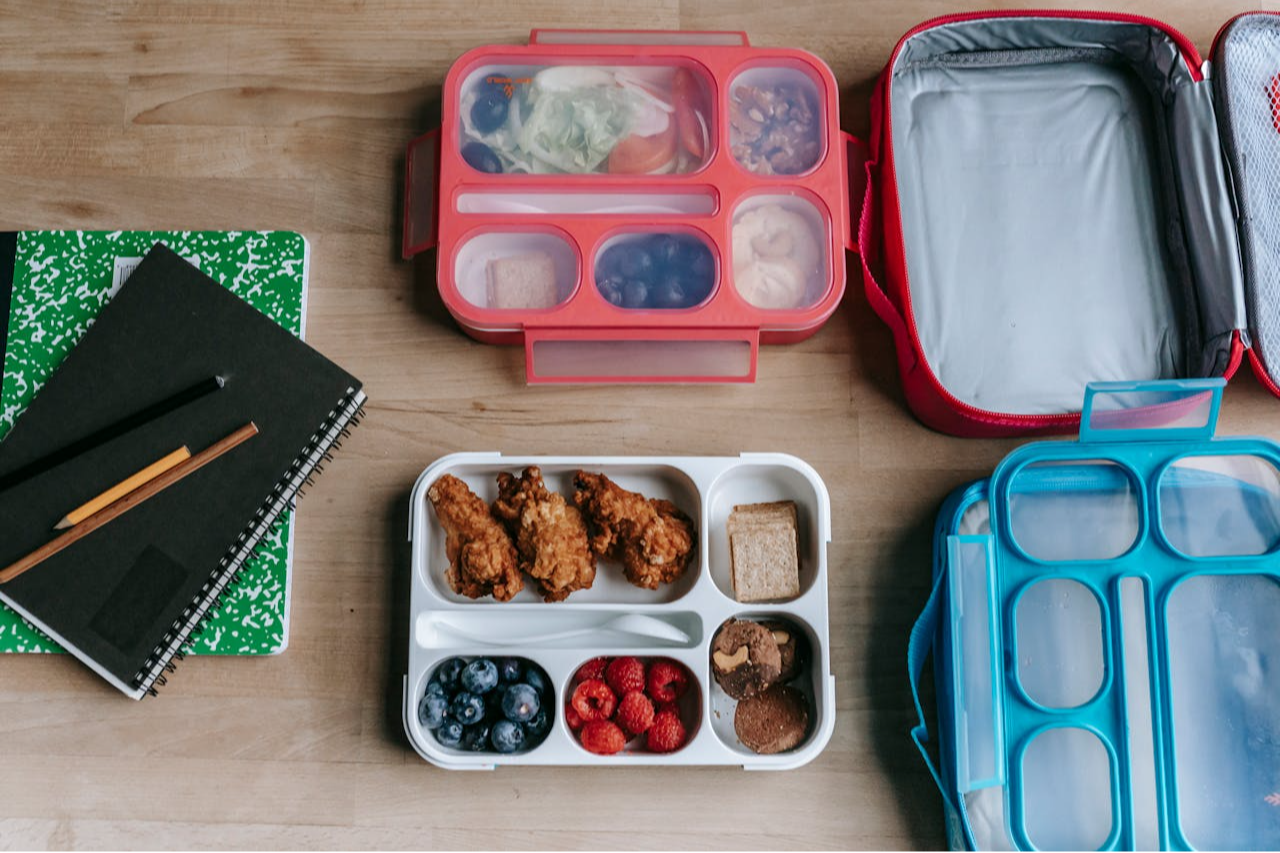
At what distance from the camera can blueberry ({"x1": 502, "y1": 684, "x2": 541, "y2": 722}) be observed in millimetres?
981

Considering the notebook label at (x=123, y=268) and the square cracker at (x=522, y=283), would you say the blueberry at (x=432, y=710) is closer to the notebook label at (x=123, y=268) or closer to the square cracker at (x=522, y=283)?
the square cracker at (x=522, y=283)

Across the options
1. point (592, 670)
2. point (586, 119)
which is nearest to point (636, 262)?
point (586, 119)

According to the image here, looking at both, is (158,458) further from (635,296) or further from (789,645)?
(789,645)

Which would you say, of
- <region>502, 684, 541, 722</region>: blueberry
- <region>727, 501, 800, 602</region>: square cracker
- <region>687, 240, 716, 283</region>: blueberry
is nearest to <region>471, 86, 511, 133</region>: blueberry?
<region>687, 240, 716, 283</region>: blueberry

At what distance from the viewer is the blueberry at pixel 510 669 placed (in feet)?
3.29

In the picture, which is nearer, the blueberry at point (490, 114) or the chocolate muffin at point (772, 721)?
the chocolate muffin at point (772, 721)

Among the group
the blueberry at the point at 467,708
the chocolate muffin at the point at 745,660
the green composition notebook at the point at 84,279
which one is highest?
the green composition notebook at the point at 84,279

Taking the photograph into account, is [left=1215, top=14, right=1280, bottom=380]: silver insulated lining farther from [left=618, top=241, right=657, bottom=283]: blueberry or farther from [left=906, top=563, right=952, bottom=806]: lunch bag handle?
[left=618, top=241, right=657, bottom=283]: blueberry

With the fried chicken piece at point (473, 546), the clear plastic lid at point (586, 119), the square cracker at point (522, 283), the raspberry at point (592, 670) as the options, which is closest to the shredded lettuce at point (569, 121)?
the clear plastic lid at point (586, 119)

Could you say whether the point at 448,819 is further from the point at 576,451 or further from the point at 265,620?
the point at 576,451

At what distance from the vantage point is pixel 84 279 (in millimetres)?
1119

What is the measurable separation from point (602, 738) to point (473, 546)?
0.22 m

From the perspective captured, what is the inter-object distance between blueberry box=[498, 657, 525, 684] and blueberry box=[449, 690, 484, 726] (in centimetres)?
3

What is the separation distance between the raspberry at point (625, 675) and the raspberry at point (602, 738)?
4 centimetres
